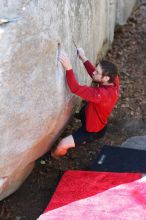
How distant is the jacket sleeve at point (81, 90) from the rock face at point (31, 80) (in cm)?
7

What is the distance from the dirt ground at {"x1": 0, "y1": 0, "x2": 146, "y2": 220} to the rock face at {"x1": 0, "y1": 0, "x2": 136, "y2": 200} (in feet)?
0.50

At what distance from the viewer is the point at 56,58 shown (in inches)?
142

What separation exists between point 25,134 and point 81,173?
2.68ft

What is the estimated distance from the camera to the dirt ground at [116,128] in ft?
13.4

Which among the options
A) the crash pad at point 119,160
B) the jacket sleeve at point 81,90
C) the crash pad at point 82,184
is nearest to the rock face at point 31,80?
the jacket sleeve at point 81,90

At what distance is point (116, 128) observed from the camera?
4973mm

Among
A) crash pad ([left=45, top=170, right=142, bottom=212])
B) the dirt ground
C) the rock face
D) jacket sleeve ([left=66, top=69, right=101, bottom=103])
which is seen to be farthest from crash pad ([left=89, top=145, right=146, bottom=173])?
jacket sleeve ([left=66, top=69, right=101, bottom=103])

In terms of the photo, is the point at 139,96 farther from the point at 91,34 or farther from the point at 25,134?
the point at 25,134

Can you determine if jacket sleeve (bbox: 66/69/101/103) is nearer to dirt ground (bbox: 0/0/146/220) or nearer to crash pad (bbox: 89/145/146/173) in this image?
crash pad (bbox: 89/145/146/173)

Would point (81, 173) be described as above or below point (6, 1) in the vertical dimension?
below

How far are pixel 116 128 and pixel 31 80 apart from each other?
1820mm

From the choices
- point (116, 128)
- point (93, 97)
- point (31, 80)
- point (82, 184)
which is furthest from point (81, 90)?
point (116, 128)

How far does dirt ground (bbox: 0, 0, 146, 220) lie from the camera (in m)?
4.07

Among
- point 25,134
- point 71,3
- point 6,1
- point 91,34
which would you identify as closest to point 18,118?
point 25,134
